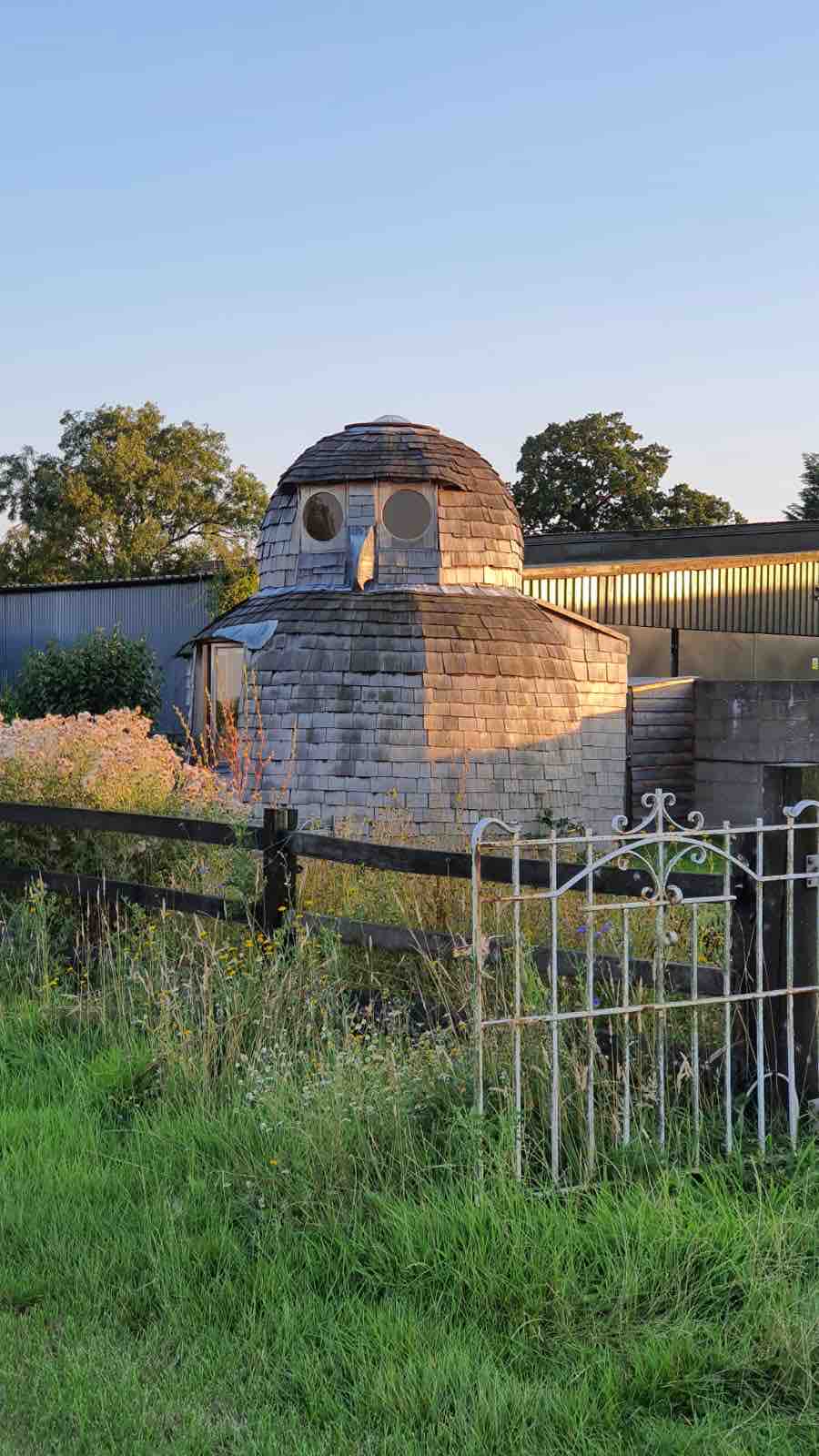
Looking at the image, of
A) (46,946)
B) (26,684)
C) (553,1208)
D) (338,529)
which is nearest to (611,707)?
(338,529)

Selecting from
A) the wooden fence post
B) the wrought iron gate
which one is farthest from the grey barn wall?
the wrought iron gate

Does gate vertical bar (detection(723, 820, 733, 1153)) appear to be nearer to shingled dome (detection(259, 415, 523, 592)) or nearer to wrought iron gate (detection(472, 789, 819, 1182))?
wrought iron gate (detection(472, 789, 819, 1182))

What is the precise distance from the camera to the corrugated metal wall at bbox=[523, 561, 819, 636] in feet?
83.5

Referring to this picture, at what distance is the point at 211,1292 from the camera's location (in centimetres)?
418

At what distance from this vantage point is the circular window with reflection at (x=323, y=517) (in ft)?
74.8

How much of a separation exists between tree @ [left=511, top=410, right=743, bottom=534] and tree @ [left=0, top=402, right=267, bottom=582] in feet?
45.7

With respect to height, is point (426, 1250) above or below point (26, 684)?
below

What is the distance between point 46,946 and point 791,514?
62.3 meters

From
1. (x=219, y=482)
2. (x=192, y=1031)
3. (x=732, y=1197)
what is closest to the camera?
(x=732, y=1197)

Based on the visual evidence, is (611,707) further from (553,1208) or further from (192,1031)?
(553,1208)

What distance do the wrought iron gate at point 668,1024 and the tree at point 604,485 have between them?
5686 cm

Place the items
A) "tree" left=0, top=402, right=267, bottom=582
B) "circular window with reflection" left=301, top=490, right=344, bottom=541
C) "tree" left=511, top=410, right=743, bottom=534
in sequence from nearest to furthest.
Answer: "circular window with reflection" left=301, top=490, right=344, bottom=541 → "tree" left=0, top=402, right=267, bottom=582 → "tree" left=511, top=410, right=743, bottom=534

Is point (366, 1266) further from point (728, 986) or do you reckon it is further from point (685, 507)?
point (685, 507)

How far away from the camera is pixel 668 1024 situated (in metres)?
5.75
